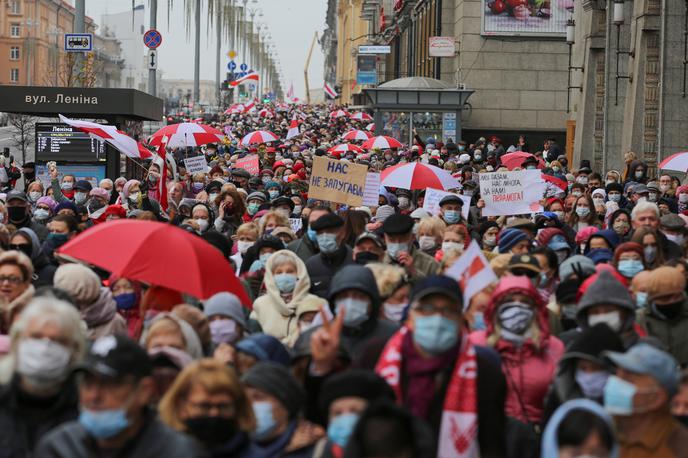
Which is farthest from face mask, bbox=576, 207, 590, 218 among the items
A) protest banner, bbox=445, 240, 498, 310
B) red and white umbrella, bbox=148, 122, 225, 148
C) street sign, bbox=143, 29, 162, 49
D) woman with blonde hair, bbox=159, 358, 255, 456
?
street sign, bbox=143, 29, 162, 49

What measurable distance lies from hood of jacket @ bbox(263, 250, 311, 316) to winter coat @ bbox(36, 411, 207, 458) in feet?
12.0

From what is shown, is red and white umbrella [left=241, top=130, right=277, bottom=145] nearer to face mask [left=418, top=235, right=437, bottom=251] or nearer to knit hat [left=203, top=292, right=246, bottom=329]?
face mask [left=418, top=235, right=437, bottom=251]

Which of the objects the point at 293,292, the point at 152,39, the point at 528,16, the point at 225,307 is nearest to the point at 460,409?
the point at 225,307

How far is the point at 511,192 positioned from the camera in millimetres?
15141

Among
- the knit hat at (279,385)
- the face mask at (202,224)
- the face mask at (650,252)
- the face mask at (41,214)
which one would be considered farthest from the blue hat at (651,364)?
the face mask at (41,214)

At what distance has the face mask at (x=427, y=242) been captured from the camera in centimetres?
1129

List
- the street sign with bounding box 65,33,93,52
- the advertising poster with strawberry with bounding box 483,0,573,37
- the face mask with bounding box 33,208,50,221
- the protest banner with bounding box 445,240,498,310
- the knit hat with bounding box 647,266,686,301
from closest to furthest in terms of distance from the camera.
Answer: the protest banner with bounding box 445,240,498,310 < the knit hat with bounding box 647,266,686,301 < the face mask with bounding box 33,208,50,221 < the street sign with bounding box 65,33,93,52 < the advertising poster with strawberry with bounding box 483,0,573,37

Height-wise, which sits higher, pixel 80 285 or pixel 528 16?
pixel 528 16

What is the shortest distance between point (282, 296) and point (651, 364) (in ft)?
12.1

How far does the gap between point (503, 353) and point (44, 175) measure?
612 inches

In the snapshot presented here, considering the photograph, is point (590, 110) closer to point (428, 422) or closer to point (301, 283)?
point (301, 283)

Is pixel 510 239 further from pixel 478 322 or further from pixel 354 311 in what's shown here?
pixel 354 311

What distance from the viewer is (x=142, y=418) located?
5172 mm

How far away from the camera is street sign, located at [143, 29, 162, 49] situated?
109 ft
